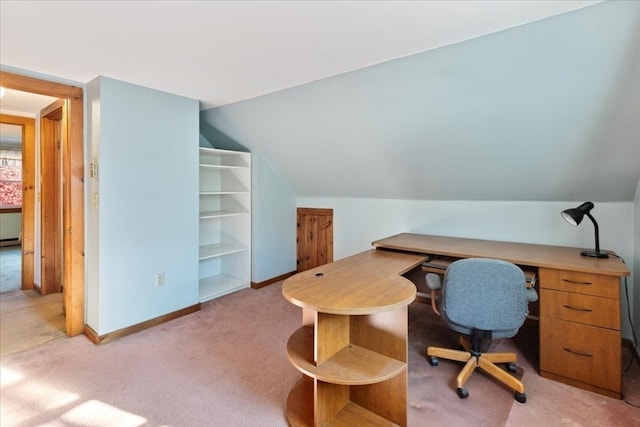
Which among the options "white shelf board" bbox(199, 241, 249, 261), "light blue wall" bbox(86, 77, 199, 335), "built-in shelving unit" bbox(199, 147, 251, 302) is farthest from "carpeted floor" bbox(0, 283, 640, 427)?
"built-in shelving unit" bbox(199, 147, 251, 302)

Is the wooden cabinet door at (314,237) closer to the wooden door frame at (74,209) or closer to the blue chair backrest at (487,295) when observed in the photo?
the blue chair backrest at (487,295)

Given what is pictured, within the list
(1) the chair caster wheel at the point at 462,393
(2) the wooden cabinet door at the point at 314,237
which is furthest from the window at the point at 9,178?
(1) the chair caster wheel at the point at 462,393

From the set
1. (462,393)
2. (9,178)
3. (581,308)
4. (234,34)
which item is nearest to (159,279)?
(234,34)

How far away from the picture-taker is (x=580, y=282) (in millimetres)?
2021

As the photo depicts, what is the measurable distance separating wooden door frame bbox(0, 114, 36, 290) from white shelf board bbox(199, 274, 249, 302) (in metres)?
2.04

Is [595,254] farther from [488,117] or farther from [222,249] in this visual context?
[222,249]

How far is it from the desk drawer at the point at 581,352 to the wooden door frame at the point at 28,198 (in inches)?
206

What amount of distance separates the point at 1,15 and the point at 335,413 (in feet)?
8.83

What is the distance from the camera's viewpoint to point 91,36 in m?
1.87

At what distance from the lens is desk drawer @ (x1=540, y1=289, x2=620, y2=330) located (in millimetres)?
1929

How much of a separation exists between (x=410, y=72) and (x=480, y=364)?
6.49 feet

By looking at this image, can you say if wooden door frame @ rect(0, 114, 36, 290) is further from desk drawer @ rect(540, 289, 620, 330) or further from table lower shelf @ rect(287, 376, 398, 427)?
desk drawer @ rect(540, 289, 620, 330)

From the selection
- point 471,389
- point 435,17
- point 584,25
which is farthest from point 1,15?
point 471,389

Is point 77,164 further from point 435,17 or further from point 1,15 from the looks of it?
point 435,17
